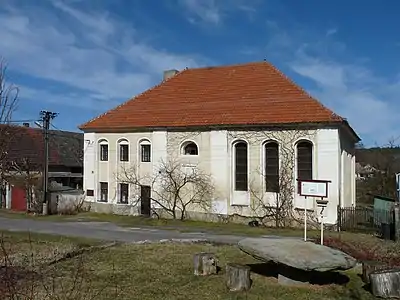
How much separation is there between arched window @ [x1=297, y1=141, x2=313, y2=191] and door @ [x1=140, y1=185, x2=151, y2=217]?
10.1 m

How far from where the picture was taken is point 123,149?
34.4m

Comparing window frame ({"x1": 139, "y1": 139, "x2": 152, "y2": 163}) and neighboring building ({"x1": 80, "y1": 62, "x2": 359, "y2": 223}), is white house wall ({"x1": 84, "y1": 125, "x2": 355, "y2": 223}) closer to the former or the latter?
neighboring building ({"x1": 80, "y1": 62, "x2": 359, "y2": 223})

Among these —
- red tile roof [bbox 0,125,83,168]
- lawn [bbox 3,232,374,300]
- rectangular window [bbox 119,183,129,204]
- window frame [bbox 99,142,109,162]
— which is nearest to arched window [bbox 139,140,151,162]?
rectangular window [bbox 119,183,129,204]

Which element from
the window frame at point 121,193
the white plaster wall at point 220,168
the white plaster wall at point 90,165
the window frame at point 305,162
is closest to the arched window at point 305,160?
the window frame at point 305,162

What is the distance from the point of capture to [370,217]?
87.0 feet

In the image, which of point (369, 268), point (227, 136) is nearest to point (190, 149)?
point (227, 136)

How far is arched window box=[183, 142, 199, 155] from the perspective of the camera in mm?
31500

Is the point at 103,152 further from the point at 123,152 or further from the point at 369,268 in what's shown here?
the point at 369,268

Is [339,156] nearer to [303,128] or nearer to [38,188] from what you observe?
[303,128]

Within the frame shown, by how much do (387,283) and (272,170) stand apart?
18763mm

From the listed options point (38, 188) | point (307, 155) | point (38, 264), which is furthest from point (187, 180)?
point (38, 264)

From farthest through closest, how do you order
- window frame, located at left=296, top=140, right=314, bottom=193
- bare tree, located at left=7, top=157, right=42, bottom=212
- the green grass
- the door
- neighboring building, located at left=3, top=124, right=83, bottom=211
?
neighboring building, located at left=3, top=124, right=83, bottom=211 → bare tree, located at left=7, top=157, right=42, bottom=212 → the door → window frame, located at left=296, top=140, right=314, bottom=193 → the green grass

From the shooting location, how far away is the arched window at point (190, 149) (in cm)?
3150

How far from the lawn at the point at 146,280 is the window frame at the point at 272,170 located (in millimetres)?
12638
